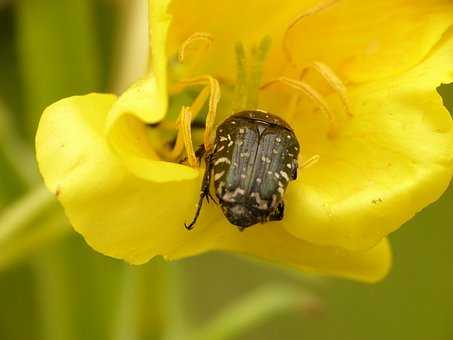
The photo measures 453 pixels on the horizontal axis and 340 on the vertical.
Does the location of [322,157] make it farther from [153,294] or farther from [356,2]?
[153,294]

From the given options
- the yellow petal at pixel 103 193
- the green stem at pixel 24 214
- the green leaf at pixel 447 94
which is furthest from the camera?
the green leaf at pixel 447 94

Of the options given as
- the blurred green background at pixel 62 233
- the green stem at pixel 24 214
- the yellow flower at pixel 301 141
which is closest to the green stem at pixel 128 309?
the blurred green background at pixel 62 233

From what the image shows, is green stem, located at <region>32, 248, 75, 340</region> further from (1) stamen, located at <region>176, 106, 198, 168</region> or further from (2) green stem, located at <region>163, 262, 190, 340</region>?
(1) stamen, located at <region>176, 106, 198, 168</region>

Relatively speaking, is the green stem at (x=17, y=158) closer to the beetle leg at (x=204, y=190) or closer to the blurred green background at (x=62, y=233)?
the blurred green background at (x=62, y=233)

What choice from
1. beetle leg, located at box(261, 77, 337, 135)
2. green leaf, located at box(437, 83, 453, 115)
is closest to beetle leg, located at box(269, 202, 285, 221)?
beetle leg, located at box(261, 77, 337, 135)

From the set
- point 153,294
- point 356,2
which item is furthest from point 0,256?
point 356,2

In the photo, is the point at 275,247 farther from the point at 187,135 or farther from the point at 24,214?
the point at 24,214
